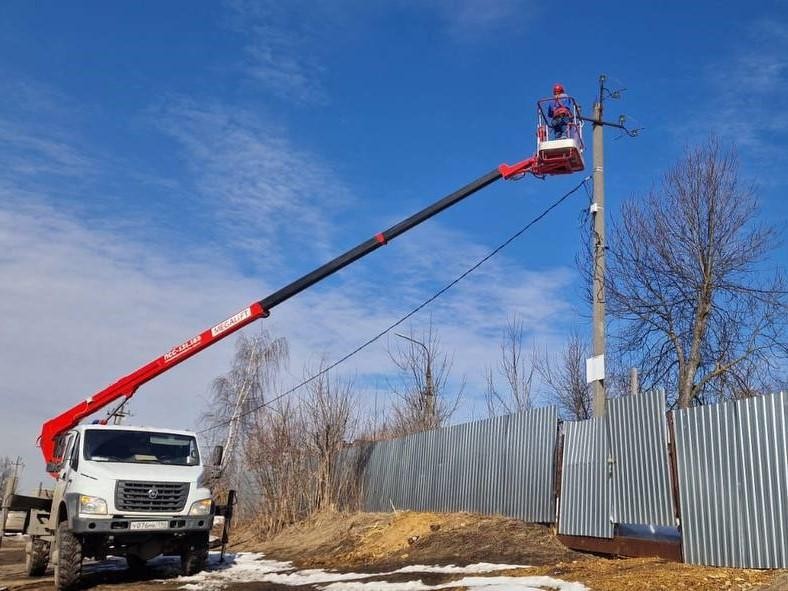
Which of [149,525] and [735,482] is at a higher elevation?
[735,482]

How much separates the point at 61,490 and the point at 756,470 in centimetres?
1054

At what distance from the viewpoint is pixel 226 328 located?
50.0 ft

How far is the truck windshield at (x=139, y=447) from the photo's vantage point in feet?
39.1

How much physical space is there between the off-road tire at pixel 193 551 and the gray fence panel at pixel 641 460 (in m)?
6.56

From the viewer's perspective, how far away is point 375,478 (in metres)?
18.4

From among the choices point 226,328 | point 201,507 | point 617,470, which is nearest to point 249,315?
point 226,328

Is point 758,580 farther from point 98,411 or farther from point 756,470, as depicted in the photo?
point 98,411

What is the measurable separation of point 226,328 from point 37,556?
543 centimetres

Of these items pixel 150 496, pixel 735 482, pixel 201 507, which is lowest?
pixel 201 507

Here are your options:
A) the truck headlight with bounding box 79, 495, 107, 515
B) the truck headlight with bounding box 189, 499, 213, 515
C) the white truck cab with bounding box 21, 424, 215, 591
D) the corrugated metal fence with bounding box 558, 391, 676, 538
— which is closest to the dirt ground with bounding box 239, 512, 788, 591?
the corrugated metal fence with bounding box 558, 391, 676, 538

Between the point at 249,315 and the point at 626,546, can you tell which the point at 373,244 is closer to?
the point at 249,315

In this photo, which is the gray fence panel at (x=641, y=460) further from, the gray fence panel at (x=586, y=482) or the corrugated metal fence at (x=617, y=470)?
the gray fence panel at (x=586, y=482)

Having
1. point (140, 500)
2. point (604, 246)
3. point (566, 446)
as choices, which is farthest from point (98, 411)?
point (604, 246)

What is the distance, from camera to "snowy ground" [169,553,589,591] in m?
8.54
